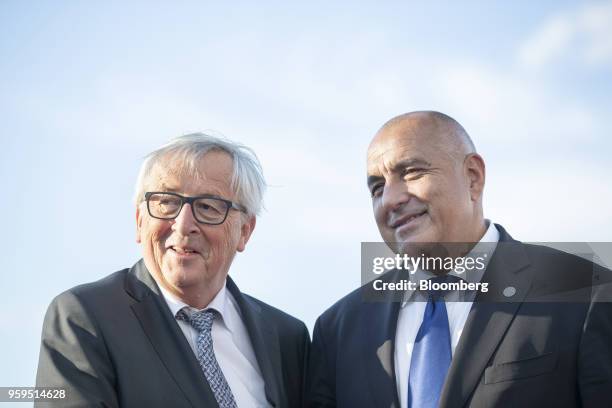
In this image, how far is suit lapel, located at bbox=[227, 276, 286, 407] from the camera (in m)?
5.18

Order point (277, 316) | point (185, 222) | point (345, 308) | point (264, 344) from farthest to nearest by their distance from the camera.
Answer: point (277, 316)
point (345, 308)
point (264, 344)
point (185, 222)

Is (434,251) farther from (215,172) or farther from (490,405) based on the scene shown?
(215,172)

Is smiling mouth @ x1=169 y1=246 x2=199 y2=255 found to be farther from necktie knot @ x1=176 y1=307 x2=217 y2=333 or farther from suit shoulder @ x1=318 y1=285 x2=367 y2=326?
suit shoulder @ x1=318 y1=285 x2=367 y2=326

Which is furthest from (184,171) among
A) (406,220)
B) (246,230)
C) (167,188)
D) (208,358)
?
(406,220)

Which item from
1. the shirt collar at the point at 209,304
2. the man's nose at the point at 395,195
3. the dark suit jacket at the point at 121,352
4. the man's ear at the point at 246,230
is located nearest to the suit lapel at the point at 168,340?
the dark suit jacket at the point at 121,352

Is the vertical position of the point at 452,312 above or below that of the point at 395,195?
below

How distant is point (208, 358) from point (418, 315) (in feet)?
4.92

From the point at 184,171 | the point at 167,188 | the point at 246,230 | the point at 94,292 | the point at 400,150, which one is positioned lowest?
the point at 94,292

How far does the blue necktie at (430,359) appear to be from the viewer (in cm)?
482

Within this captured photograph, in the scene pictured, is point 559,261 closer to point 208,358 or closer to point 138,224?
point 208,358

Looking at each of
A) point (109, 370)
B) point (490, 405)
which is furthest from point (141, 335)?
point (490, 405)

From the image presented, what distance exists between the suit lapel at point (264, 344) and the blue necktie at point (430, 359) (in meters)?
0.95

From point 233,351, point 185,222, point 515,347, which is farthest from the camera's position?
point 233,351

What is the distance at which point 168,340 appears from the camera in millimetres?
4801
